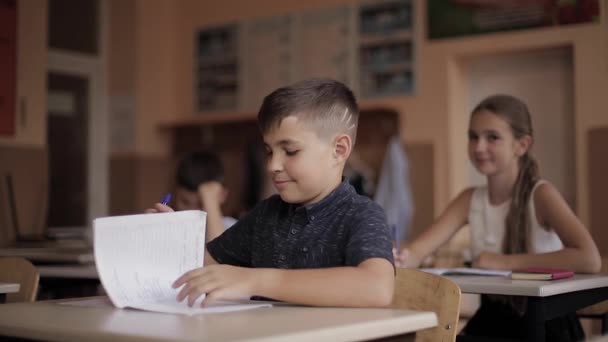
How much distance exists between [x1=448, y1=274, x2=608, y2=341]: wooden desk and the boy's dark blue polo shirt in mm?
532

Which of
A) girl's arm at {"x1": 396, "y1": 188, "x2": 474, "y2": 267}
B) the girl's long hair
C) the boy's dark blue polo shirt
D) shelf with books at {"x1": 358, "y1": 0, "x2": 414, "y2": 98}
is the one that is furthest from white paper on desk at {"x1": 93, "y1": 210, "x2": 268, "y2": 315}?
shelf with books at {"x1": 358, "y1": 0, "x2": 414, "y2": 98}

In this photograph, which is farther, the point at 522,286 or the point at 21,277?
A: the point at 21,277

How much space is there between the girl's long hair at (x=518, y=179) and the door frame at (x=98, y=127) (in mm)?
4150

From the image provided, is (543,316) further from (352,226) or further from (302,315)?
(302,315)

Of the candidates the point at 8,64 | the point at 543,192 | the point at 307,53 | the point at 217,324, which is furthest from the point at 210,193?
the point at 307,53

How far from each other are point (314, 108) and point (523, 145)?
145 cm

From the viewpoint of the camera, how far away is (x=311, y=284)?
1.43 metres

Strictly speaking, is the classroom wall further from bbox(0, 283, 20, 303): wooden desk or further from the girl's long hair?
bbox(0, 283, 20, 303): wooden desk

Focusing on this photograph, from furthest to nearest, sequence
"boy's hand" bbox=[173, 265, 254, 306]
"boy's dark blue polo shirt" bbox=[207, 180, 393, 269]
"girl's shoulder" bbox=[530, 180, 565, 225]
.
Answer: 1. "girl's shoulder" bbox=[530, 180, 565, 225]
2. "boy's dark blue polo shirt" bbox=[207, 180, 393, 269]
3. "boy's hand" bbox=[173, 265, 254, 306]

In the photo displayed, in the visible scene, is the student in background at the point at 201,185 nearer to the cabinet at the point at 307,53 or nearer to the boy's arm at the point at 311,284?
the boy's arm at the point at 311,284

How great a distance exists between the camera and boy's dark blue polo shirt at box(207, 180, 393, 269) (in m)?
1.56

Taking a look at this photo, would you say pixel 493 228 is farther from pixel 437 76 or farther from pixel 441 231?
pixel 437 76

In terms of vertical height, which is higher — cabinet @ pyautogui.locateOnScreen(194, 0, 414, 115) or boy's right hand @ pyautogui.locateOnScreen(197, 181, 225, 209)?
cabinet @ pyautogui.locateOnScreen(194, 0, 414, 115)

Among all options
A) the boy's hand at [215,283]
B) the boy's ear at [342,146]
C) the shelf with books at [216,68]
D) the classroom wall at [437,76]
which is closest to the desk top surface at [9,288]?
the boy's hand at [215,283]
